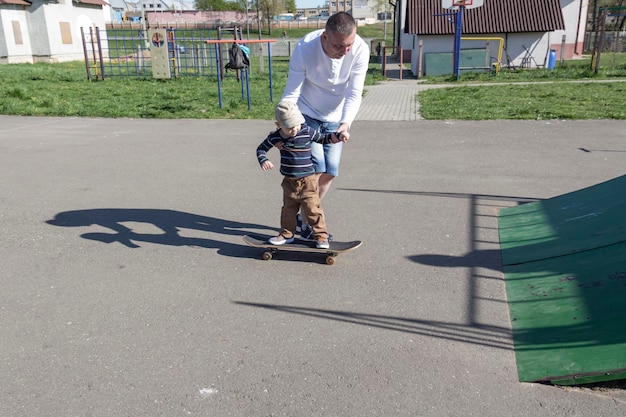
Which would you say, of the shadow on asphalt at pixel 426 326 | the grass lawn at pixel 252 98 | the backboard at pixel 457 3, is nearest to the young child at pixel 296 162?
the shadow on asphalt at pixel 426 326

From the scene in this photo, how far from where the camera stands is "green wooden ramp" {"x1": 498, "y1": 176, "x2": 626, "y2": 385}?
2971 mm

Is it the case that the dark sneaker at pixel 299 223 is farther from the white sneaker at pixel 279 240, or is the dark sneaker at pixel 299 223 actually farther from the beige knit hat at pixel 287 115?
the beige knit hat at pixel 287 115

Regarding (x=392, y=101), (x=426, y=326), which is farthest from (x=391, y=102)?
(x=426, y=326)

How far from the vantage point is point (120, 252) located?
4.87 m

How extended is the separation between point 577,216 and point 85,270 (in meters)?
4.31

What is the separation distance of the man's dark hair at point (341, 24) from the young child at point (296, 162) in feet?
2.04

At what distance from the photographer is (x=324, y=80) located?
4355 millimetres

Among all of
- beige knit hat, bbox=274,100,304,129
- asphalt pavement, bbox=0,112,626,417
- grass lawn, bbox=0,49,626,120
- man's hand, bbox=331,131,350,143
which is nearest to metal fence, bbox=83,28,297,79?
grass lawn, bbox=0,49,626,120

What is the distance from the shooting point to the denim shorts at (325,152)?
454cm

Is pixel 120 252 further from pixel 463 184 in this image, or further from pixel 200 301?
pixel 463 184

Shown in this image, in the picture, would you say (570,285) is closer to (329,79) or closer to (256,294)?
(256,294)

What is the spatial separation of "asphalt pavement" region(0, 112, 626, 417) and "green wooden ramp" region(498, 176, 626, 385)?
12cm

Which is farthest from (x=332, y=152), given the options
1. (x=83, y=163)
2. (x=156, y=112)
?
(x=156, y=112)

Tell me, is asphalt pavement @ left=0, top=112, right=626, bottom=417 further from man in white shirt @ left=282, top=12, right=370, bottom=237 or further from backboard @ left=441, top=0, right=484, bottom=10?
backboard @ left=441, top=0, right=484, bottom=10
